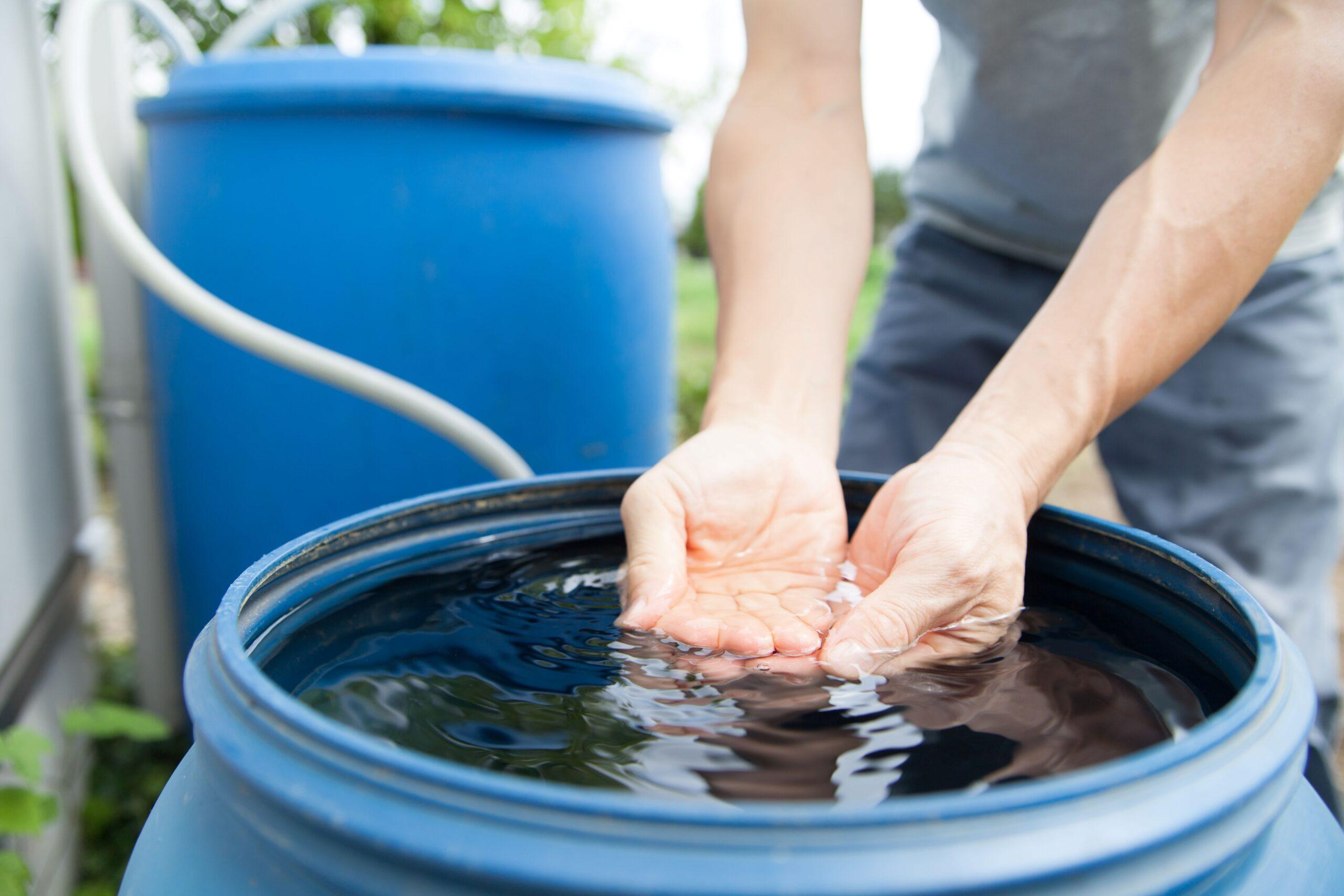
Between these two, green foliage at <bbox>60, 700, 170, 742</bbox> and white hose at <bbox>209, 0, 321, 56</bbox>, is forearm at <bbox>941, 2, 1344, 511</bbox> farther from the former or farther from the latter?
white hose at <bbox>209, 0, 321, 56</bbox>

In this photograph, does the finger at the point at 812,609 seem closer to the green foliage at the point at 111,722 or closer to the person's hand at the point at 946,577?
the person's hand at the point at 946,577

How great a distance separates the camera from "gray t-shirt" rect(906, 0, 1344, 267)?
4.49 ft

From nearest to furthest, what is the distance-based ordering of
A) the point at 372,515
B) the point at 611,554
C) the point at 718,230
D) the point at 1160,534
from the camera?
1. the point at 372,515
2. the point at 611,554
3. the point at 718,230
4. the point at 1160,534

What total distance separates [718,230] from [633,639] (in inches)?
22.8

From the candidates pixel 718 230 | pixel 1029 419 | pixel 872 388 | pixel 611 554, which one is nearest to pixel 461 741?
pixel 611 554

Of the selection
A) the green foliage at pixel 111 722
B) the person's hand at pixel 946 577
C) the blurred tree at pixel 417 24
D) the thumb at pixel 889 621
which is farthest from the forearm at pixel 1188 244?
the blurred tree at pixel 417 24

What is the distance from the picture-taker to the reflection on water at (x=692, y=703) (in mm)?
629

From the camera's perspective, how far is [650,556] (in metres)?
0.91

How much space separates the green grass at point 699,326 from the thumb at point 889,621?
509 millimetres

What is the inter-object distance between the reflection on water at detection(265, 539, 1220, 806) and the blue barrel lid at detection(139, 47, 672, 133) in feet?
2.89

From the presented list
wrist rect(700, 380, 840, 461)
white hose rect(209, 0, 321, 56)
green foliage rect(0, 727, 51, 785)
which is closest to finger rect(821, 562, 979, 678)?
wrist rect(700, 380, 840, 461)

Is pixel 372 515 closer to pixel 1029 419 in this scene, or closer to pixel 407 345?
pixel 1029 419

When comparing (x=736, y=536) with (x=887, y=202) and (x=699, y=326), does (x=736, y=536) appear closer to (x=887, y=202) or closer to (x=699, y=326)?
(x=699, y=326)

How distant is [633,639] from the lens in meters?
0.87
